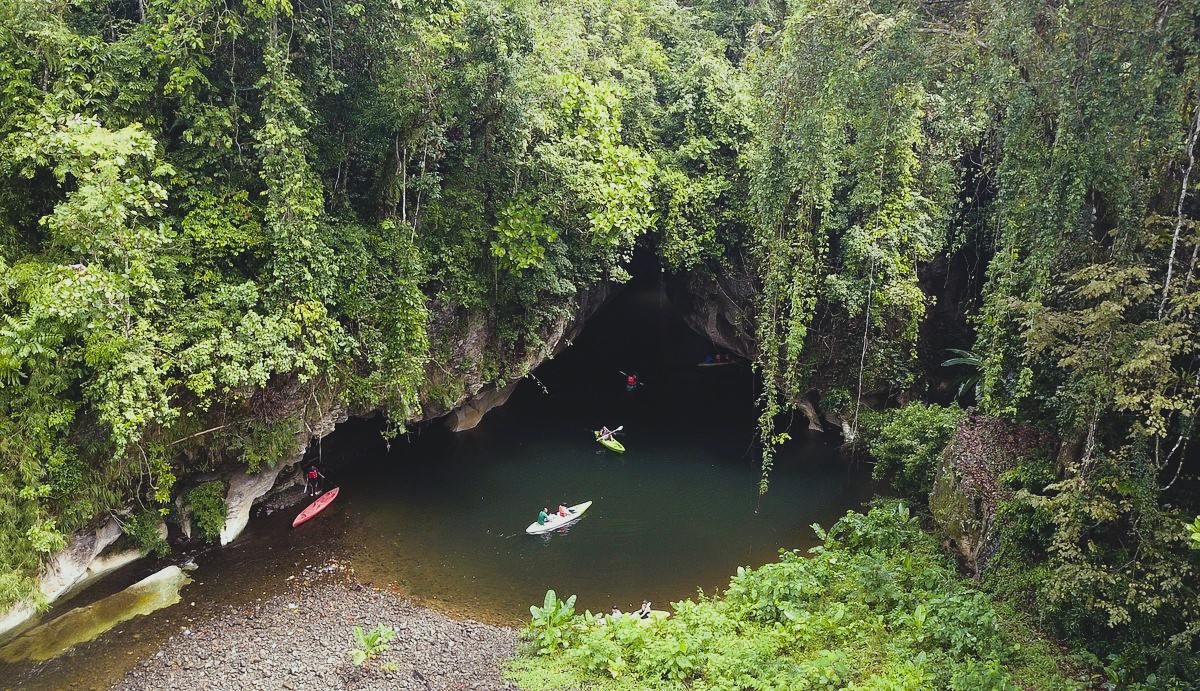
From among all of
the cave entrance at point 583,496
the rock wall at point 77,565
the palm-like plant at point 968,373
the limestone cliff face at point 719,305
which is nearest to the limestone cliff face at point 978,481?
the palm-like plant at point 968,373

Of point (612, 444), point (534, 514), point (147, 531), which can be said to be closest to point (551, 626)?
point (534, 514)

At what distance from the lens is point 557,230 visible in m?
15.1

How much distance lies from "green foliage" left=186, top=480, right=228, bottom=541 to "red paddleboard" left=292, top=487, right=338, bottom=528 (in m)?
1.42

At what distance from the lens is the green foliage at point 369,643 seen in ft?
32.4

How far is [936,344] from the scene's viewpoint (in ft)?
59.3

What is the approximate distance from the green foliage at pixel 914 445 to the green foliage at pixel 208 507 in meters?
13.1

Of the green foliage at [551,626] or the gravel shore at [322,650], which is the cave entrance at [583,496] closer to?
the gravel shore at [322,650]

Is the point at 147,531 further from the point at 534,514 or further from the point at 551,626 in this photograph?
the point at 551,626

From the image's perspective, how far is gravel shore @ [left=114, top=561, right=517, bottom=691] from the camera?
31.3 feet

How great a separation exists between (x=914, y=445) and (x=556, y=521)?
7.47 metres

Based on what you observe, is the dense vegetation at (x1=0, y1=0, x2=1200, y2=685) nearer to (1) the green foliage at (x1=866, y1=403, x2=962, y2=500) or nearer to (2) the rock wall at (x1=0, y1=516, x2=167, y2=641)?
(1) the green foliage at (x1=866, y1=403, x2=962, y2=500)

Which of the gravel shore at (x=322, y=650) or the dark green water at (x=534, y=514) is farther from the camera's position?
the dark green water at (x=534, y=514)

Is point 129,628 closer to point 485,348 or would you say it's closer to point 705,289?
point 485,348

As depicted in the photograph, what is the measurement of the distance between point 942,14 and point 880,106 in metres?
1.37
